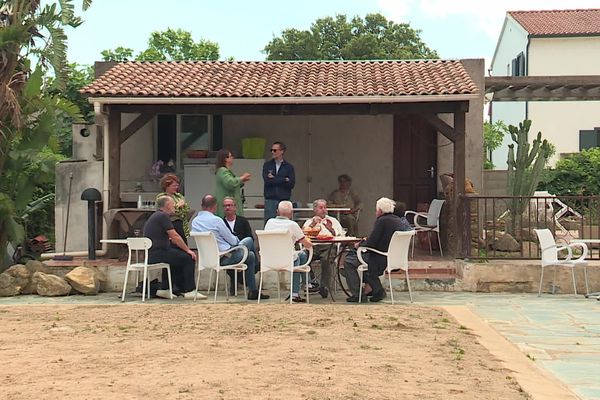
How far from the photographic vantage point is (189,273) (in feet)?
36.8

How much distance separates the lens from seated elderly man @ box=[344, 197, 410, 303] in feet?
34.6

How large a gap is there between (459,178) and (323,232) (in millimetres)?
3114

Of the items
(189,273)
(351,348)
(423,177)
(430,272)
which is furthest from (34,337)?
(423,177)

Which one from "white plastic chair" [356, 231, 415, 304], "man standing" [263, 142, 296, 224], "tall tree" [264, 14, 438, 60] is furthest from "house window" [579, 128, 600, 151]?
"white plastic chair" [356, 231, 415, 304]

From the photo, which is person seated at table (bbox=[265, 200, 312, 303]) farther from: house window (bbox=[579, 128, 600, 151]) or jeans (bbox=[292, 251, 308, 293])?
house window (bbox=[579, 128, 600, 151])

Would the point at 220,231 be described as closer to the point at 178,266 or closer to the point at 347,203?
the point at 178,266

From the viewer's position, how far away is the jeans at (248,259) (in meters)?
10.7

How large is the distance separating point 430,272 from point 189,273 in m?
3.57

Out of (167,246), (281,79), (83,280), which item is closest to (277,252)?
(167,246)

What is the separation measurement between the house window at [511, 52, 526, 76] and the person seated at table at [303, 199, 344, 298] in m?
24.5

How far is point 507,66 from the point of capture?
38156 mm

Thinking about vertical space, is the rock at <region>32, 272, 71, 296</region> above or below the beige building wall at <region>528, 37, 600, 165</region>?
below

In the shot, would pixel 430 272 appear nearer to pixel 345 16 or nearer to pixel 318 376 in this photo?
pixel 318 376

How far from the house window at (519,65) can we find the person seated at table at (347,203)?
2141cm
